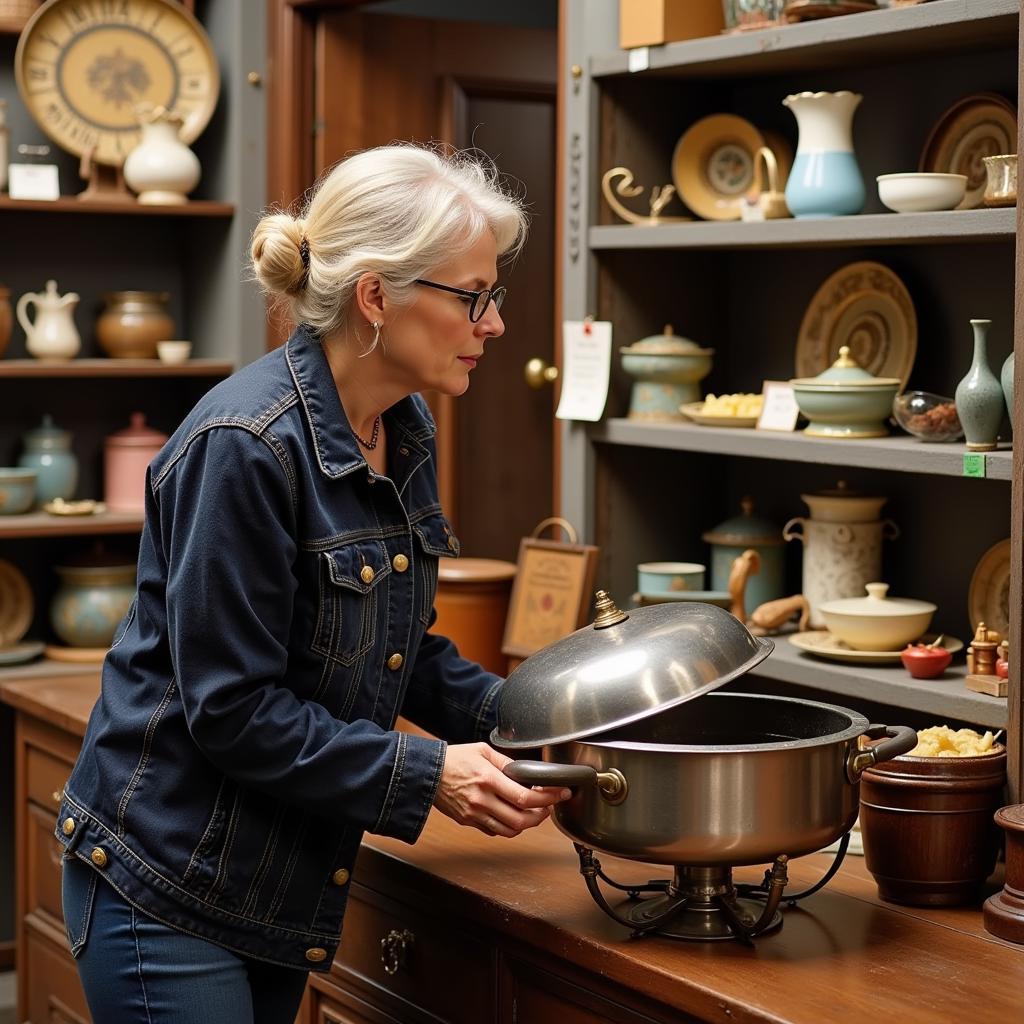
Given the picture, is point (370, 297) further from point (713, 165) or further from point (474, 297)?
point (713, 165)

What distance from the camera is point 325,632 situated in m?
1.75

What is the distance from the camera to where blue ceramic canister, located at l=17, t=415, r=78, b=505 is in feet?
11.8

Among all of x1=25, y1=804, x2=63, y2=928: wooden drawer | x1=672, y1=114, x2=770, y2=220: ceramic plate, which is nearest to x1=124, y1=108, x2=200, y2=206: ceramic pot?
x1=672, y1=114, x2=770, y2=220: ceramic plate

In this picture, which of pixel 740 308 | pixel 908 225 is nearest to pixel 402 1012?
pixel 908 225

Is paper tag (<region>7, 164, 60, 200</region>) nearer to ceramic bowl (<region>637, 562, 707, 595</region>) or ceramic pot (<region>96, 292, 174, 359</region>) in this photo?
ceramic pot (<region>96, 292, 174, 359</region>)

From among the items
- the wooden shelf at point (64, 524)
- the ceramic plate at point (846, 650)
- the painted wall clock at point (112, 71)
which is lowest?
the ceramic plate at point (846, 650)

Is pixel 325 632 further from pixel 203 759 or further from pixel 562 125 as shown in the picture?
pixel 562 125

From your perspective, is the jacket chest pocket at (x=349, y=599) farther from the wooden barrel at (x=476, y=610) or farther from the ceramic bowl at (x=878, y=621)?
the wooden barrel at (x=476, y=610)

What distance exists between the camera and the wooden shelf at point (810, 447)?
2.15 meters

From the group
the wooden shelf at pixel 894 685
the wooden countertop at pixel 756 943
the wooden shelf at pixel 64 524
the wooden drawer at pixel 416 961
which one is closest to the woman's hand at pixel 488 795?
the wooden countertop at pixel 756 943

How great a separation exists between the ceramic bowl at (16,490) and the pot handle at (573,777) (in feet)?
7.07

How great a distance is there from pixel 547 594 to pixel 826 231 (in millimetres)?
827

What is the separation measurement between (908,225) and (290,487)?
1.01m

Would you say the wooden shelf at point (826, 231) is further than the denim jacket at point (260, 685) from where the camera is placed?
Yes
